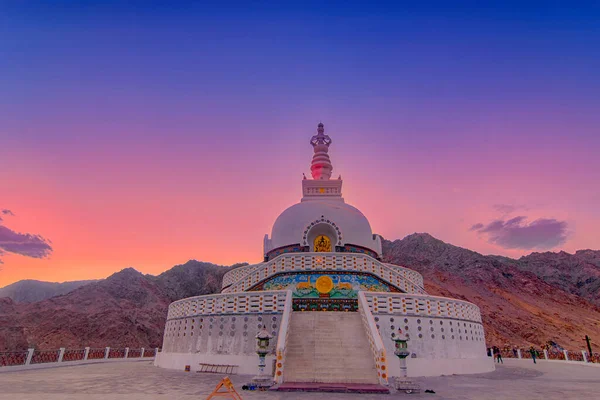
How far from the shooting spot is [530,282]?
279 feet

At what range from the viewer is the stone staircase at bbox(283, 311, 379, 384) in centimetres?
1252

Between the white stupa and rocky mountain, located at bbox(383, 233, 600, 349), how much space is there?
137ft

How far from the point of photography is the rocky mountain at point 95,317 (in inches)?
1829

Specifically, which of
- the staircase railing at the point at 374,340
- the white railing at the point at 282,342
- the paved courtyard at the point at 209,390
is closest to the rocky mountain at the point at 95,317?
the paved courtyard at the point at 209,390

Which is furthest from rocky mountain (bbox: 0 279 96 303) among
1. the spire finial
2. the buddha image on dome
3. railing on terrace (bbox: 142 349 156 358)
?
the buddha image on dome

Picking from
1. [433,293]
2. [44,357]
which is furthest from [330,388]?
[433,293]

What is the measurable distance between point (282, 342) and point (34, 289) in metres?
138

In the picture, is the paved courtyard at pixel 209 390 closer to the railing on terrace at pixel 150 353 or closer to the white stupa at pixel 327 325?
the white stupa at pixel 327 325

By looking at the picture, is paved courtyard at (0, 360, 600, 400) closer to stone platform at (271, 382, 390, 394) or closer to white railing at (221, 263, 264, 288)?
stone platform at (271, 382, 390, 394)

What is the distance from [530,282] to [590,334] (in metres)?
23.2

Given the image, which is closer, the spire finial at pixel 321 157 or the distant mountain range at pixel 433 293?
the spire finial at pixel 321 157

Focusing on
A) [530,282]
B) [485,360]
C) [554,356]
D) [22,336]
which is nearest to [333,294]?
[485,360]

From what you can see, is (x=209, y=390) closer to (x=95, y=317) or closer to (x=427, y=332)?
(x=427, y=332)

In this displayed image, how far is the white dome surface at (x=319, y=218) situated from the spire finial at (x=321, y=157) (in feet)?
21.8
